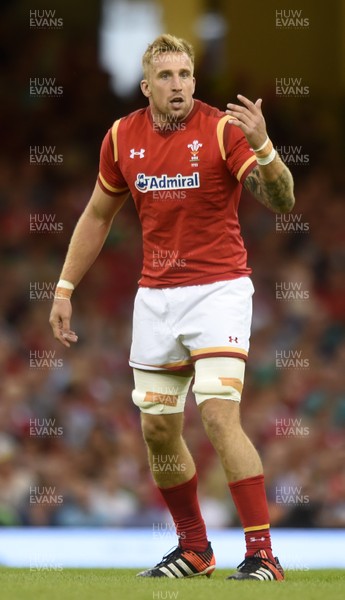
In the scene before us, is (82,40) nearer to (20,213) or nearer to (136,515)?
(20,213)

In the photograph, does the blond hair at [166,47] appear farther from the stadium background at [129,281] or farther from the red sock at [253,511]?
the stadium background at [129,281]

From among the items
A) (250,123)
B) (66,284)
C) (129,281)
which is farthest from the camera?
(129,281)

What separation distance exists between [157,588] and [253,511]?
667 mm

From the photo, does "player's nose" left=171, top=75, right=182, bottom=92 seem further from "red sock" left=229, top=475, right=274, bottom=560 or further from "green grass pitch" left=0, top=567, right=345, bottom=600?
"green grass pitch" left=0, top=567, right=345, bottom=600

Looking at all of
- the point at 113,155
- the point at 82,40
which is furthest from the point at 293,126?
the point at 113,155

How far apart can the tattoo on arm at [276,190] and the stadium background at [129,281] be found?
4.03 m

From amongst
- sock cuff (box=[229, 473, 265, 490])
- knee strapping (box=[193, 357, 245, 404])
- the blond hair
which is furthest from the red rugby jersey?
sock cuff (box=[229, 473, 265, 490])

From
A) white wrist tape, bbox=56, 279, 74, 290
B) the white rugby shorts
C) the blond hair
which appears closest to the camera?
the white rugby shorts

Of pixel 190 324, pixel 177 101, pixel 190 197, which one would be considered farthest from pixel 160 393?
pixel 177 101

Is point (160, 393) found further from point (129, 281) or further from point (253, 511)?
point (129, 281)

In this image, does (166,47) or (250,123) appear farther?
(166,47)

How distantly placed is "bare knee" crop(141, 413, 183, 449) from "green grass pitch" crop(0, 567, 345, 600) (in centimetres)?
63

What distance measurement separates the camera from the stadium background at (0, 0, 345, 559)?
11.2 m

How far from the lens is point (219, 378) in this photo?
5805 millimetres
